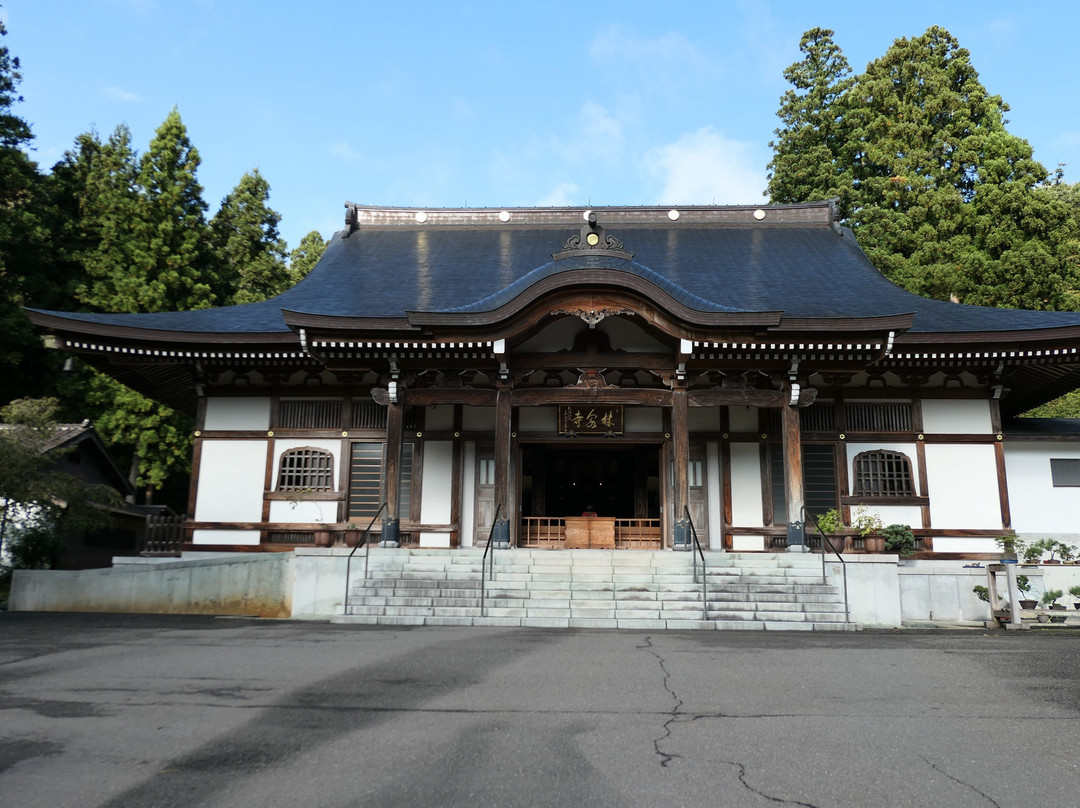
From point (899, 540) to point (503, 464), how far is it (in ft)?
24.4

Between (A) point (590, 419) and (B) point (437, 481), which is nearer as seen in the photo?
(A) point (590, 419)

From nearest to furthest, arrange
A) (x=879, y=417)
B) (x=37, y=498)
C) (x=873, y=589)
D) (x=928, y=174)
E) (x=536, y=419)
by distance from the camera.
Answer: (x=873, y=589) < (x=37, y=498) < (x=879, y=417) < (x=536, y=419) < (x=928, y=174)

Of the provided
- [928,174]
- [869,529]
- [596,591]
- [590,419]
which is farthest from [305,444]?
[928,174]

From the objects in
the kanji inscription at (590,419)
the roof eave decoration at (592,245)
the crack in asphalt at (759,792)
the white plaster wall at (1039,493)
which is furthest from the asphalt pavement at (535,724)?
the roof eave decoration at (592,245)

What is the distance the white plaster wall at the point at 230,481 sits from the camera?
581 inches

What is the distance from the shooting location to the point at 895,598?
10.7 meters

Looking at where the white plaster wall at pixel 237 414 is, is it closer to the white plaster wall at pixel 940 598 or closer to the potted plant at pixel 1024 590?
the white plaster wall at pixel 940 598

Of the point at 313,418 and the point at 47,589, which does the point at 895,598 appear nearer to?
the point at 313,418

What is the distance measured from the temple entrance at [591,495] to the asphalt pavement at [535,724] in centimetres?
667

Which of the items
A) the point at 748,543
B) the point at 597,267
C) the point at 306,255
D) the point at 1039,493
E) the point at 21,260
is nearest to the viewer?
the point at 597,267

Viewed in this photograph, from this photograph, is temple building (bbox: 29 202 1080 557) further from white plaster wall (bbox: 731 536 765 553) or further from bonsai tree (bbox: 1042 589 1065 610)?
bonsai tree (bbox: 1042 589 1065 610)

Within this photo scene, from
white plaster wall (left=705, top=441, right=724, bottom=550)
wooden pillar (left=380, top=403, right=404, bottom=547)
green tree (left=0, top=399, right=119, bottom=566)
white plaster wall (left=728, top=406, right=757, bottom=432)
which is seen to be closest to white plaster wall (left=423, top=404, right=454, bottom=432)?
wooden pillar (left=380, top=403, right=404, bottom=547)

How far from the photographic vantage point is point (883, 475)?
14.6m

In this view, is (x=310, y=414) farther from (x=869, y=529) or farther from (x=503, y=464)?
(x=869, y=529)
